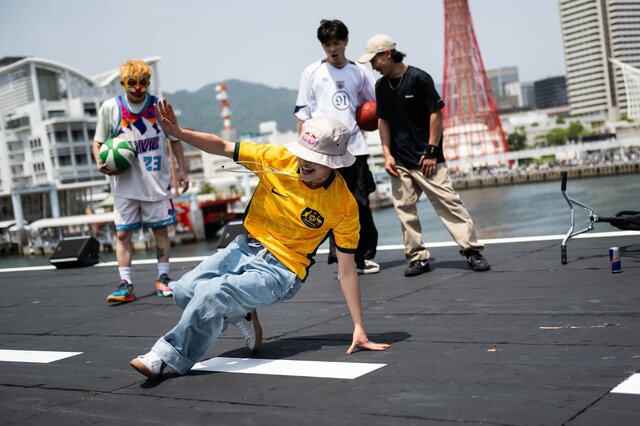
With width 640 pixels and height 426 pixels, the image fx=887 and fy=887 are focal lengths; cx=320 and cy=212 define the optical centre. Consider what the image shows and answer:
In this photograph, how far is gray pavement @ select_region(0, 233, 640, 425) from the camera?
2822mm

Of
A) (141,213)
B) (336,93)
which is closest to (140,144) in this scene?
(141,213)

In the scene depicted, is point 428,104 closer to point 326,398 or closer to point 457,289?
point 457,289

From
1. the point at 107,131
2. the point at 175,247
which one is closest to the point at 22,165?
the point at 175,247

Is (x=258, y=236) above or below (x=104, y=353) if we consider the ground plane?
above

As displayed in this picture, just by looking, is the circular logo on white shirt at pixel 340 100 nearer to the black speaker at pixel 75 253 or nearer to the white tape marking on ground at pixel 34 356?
the white tape marking on ground at pixel 34 356

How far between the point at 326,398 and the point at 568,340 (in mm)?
1121

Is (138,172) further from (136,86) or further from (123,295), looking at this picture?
(123,295)

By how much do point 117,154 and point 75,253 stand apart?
3660mm

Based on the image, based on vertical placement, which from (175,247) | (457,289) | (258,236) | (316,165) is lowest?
(175,247)

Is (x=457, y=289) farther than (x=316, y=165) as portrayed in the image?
Yes

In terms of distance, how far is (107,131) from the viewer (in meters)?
6.34

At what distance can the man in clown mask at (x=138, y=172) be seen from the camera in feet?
20.6

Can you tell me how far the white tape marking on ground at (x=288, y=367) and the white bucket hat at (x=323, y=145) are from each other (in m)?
0.80

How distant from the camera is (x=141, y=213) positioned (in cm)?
654
